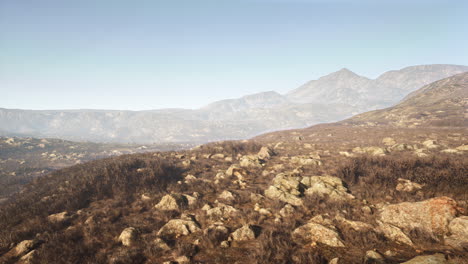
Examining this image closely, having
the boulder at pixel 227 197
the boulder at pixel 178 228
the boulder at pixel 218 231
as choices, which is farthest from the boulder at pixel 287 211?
the boulder at pixel 178 228

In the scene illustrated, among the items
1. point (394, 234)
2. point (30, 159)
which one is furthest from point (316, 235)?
point (30, 159)

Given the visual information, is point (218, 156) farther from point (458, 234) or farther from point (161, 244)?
point (458, 234)

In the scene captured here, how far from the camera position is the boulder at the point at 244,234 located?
6527mm

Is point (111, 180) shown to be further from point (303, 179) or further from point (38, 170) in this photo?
point (38, 170)

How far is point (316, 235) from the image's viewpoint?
6148 mm

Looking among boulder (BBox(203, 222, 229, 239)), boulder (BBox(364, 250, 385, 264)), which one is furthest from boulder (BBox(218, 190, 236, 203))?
boulder (BBox(364, 250, 385, 264))

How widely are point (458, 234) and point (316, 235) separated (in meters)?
3.66

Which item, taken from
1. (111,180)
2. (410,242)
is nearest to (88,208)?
(111,180)

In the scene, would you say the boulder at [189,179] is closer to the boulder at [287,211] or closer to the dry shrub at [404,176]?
the boulder at [287,211]

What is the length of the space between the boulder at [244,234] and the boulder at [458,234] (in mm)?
5282

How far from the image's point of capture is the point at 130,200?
1041 centimetres

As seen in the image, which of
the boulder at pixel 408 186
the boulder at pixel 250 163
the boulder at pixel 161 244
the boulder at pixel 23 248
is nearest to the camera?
the boulder at pixel 161 244

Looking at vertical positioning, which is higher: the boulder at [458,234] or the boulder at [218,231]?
the boulder at [458,234]

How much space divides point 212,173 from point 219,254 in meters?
9.15
